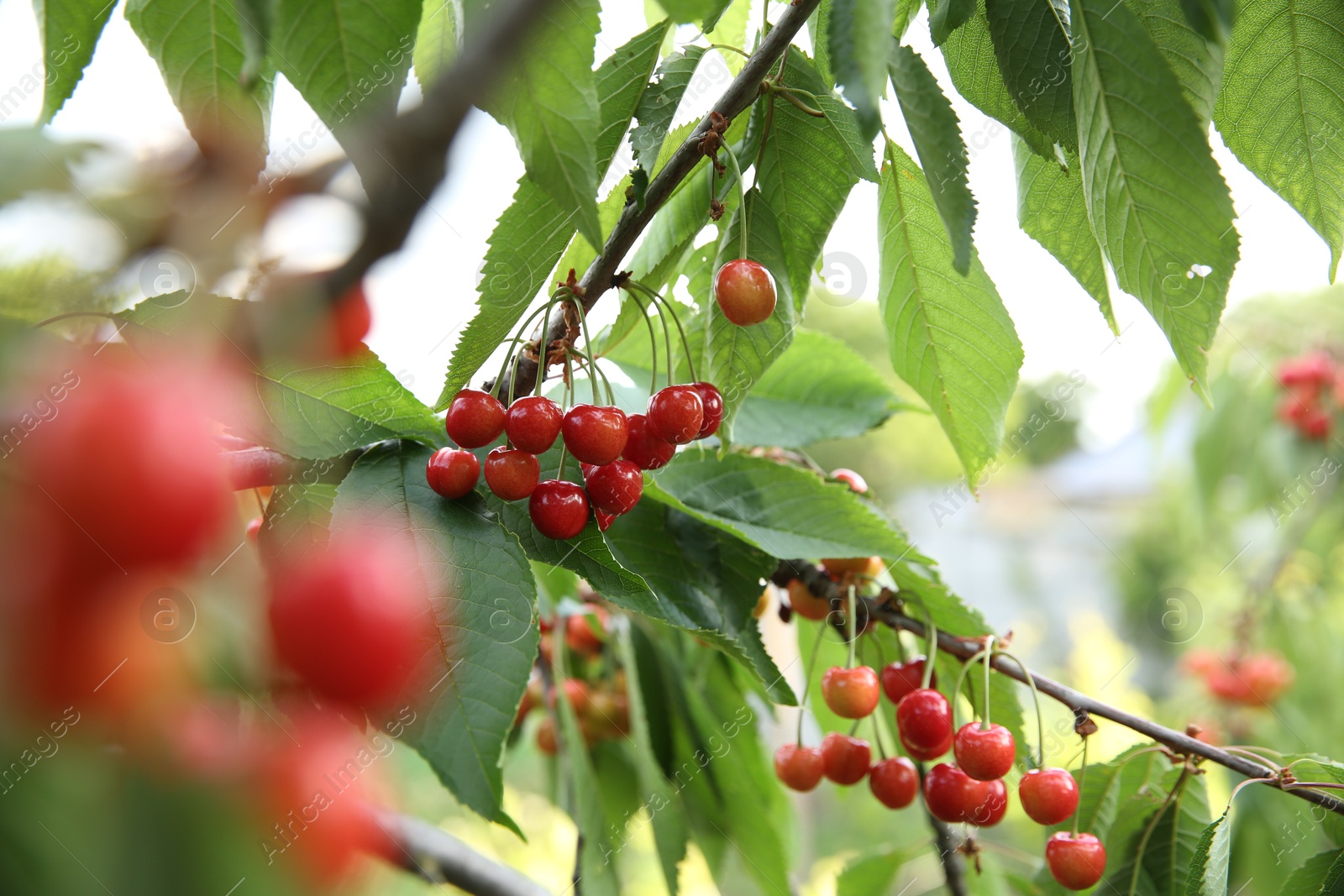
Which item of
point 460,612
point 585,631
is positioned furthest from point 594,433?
point 585,631

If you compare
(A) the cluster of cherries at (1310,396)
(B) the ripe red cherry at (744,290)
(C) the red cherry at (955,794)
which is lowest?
(A) the cluster of cherries at (1310,396)

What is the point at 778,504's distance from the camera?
2.33 ft

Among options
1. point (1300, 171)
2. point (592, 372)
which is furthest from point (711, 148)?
point (1300, 171)

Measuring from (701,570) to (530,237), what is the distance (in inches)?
10.8

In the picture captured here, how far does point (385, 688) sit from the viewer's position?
0.15 meters

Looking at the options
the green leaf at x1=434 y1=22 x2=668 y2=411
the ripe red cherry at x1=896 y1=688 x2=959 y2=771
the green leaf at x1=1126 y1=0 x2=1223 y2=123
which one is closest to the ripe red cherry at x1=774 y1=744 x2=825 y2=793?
the ripe red cherry at x1=896 y1=688 x2=959 y2=771

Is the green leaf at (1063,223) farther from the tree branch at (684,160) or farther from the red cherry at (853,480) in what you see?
the red cherry at (853,480)

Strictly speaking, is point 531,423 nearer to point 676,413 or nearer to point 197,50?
point 676,413

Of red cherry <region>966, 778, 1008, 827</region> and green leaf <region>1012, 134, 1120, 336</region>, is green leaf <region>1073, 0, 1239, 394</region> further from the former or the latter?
red cherry <region>966, 778, 1008, 827</region>

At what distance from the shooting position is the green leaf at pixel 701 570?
25.2 inches

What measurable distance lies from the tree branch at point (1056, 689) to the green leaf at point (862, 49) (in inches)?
19.7

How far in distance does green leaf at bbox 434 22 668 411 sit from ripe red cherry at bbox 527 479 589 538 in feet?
0.32

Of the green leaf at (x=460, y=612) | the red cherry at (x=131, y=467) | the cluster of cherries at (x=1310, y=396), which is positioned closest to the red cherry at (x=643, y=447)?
the green leaf at (x=460, y=612)

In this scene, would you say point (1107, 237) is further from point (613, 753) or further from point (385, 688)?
point (613, 753)
